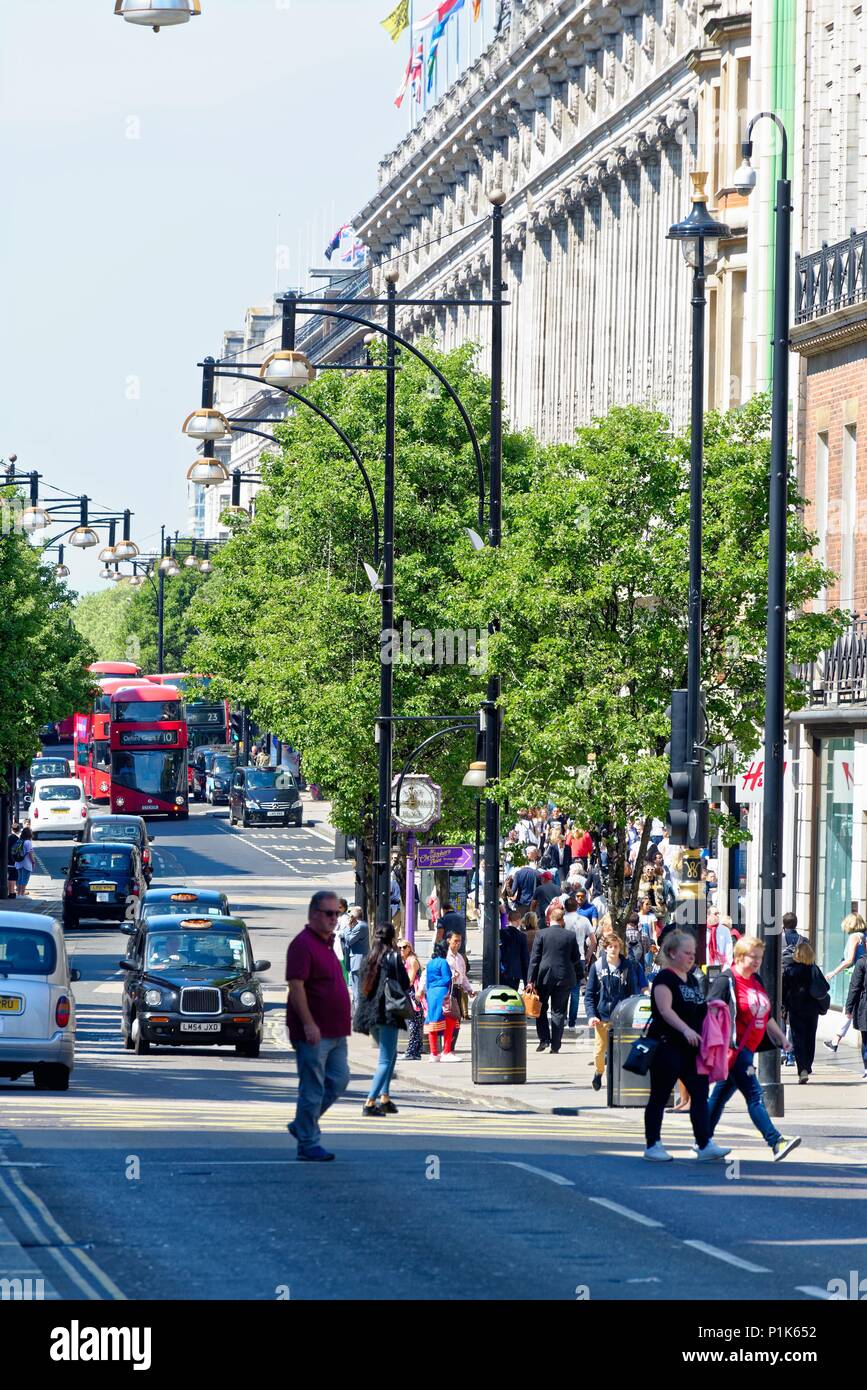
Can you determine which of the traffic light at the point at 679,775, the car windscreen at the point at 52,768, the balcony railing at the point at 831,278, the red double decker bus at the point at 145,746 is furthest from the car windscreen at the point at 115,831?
the traffic light at the point at 679,775

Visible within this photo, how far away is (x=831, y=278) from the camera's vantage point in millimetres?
36625

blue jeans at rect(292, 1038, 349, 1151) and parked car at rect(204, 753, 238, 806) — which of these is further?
parked car at rect(204, 753, 238, 806)

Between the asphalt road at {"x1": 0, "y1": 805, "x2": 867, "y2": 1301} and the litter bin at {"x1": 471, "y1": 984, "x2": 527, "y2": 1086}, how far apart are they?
1.61 metres

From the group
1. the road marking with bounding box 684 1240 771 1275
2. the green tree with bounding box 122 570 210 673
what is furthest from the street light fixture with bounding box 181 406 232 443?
the green tree with bounding box 122 570 210 673

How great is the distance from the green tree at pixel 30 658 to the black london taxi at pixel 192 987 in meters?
26.2

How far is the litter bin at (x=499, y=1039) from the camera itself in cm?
2645

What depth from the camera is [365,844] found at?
49.2 m

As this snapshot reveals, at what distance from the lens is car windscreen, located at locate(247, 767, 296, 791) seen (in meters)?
93.2

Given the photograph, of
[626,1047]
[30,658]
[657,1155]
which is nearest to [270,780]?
[30,658]

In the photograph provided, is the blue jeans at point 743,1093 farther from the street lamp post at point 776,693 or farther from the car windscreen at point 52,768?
the car windscreen at point 52,768

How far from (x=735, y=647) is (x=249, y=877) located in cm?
4131

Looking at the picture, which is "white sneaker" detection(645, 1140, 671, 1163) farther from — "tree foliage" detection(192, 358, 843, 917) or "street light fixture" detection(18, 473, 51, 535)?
"street light fixture" detection(18, 473, 51, 535)
